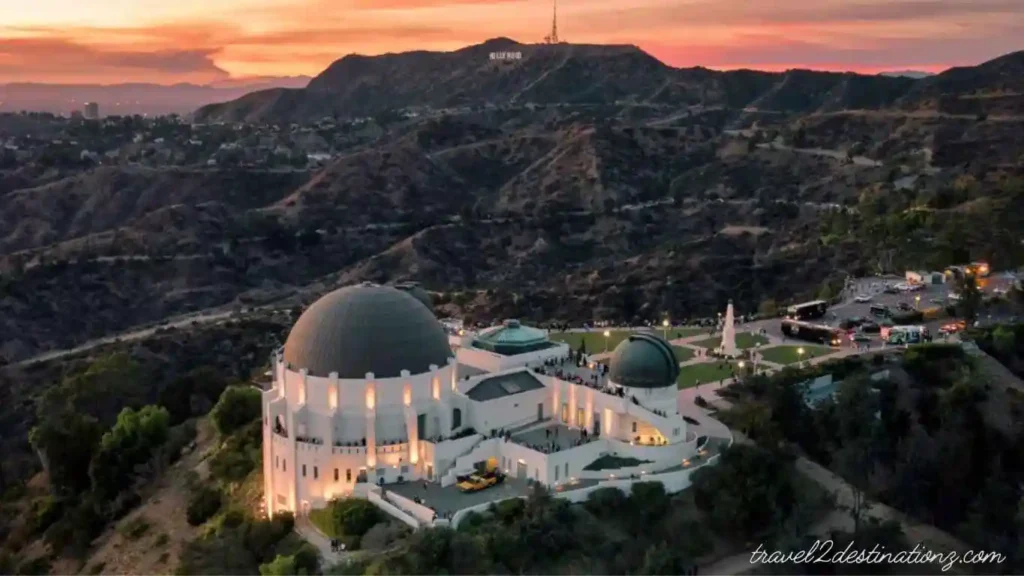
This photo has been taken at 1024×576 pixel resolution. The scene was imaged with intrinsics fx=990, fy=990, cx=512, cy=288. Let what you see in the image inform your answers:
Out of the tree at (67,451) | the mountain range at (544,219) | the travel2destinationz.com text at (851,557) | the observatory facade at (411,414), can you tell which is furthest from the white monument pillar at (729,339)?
the tree at (67,451)

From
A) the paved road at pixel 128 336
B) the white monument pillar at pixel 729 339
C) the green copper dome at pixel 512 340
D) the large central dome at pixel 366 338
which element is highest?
the large central dome at pixel 366 338

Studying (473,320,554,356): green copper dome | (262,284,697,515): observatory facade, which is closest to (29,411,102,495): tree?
(262,284,697,515): observatory facade

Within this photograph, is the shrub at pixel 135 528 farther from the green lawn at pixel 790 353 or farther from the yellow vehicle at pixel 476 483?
the green lawn at pixel 790 353

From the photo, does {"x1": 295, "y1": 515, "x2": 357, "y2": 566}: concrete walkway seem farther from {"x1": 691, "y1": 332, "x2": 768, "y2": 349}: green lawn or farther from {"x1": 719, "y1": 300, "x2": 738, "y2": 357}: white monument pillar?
{"x1": 691, "y1": 332, "x2": 768, "y2": 349}: green lawn

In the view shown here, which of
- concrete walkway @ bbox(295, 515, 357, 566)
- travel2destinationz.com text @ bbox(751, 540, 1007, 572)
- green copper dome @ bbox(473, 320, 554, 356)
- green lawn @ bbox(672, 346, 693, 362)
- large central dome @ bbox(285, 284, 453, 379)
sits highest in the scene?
large central dome @ bbox(285, 284, 453, 379)

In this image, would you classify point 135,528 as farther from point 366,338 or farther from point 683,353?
point 683,353
